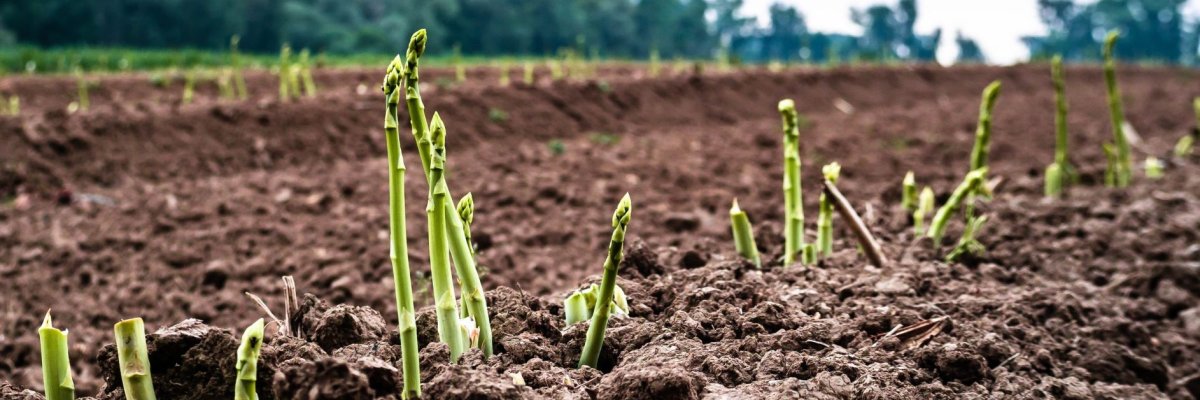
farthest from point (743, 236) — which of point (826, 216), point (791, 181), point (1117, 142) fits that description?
point (1117, 142)

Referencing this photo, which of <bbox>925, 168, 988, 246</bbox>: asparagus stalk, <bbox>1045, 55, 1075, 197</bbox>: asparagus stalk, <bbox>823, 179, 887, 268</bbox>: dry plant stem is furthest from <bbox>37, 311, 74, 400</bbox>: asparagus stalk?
<bbox>1045, 55, 1075, 197</bbox>: asparagus stalk

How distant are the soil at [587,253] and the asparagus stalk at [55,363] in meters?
0.09

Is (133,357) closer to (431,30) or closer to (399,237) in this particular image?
(399,237)

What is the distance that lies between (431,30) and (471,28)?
7.47m

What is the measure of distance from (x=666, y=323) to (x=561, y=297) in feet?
1.33

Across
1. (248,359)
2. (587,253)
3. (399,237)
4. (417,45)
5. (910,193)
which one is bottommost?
(587,253)

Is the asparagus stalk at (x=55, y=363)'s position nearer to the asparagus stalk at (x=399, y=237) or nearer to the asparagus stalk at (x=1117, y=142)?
the asparagus stalk at (x=399, y=237)

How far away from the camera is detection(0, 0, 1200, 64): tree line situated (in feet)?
101

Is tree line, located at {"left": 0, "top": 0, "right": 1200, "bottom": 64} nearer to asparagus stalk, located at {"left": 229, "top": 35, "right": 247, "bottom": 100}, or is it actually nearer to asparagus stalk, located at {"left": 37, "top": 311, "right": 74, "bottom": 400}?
asparagus stalk, located at {"left": 229, "top": 35, "right": 247, "bottom": 100}

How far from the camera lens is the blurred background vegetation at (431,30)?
59.5 feet

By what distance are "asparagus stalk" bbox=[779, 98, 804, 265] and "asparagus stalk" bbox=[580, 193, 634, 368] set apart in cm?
93

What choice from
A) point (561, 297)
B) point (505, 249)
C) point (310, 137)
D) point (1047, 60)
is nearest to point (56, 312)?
point (505, 249)

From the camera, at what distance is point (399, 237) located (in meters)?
1.31

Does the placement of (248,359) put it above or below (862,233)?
above
